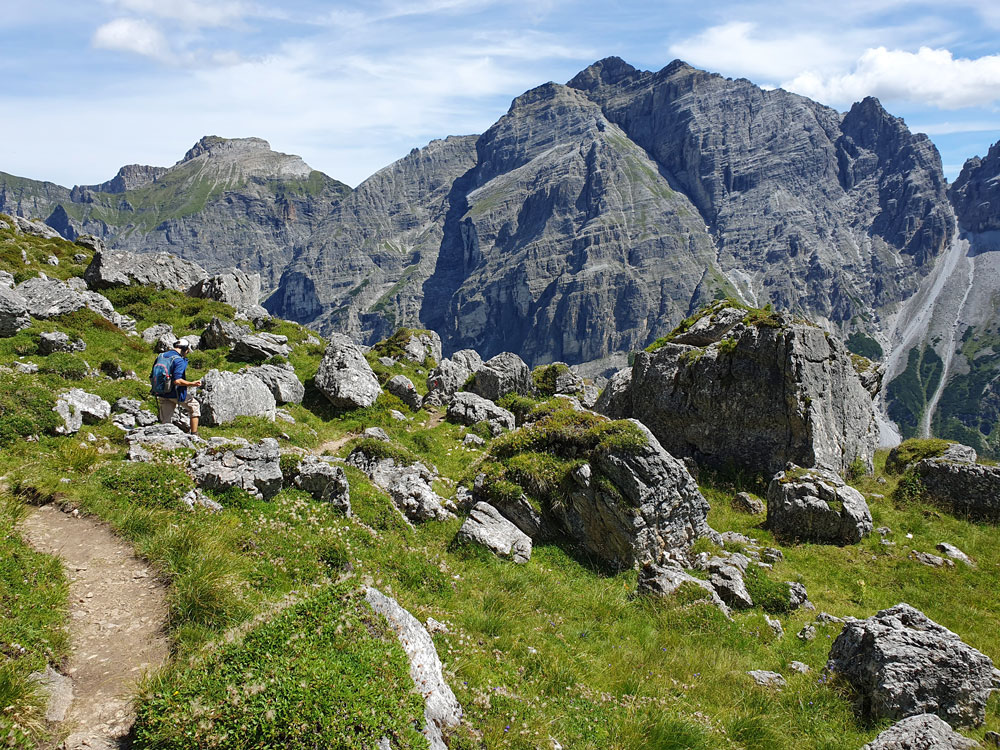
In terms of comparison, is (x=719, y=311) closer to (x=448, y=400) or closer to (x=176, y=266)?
(x=448, y=400)

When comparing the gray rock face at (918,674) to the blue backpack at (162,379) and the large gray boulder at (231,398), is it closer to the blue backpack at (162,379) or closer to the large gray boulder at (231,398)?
the blue backpack at (162,379)

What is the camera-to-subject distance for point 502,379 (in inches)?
1422

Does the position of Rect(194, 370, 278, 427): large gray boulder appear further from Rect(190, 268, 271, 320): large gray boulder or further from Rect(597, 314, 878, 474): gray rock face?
Rect(190, 268, 271, 320): large gray boulder

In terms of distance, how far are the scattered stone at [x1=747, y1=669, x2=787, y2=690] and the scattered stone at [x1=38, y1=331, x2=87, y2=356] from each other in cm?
3005

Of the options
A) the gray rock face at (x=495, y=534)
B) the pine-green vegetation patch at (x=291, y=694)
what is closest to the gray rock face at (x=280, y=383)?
the gray rock face at (x=495, y=534)

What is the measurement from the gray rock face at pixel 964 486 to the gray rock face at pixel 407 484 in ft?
68.3

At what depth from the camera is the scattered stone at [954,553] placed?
57.2 feet

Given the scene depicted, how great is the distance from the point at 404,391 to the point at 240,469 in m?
19.3

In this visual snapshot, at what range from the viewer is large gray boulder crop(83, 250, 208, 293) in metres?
39.0

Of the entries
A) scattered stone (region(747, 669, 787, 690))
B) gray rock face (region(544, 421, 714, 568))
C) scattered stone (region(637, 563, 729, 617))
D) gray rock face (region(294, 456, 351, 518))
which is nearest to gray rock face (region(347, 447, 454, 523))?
gray rock face (region(294, 456, 351, 518))

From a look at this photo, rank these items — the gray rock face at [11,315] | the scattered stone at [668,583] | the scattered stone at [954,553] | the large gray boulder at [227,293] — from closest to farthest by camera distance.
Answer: the scattered stone at [668,583] < the scattered stone at [954,553] < the gray rock face at [11,315] < the large gray boulder at [227,293]

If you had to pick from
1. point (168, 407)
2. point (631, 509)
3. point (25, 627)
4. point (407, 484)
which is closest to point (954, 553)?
point (631, 509)

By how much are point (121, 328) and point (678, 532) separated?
3331cm

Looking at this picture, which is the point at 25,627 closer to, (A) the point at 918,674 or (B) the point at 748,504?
(A) the point at 918,674
